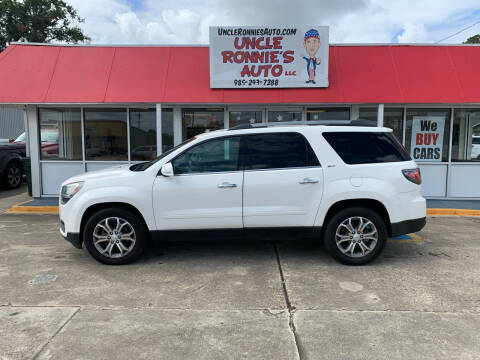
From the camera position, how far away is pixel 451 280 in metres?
4.59

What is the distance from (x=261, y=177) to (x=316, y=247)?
5.82 ft

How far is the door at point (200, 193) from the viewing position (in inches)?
191

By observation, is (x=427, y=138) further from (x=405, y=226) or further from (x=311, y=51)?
(x=405, y=226)

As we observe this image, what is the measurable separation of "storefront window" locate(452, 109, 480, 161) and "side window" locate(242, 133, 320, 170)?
666 cm

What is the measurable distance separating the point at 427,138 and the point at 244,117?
16.0 feet

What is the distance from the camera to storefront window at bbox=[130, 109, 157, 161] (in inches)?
384

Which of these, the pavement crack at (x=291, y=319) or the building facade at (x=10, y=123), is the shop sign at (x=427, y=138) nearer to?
the pavement crack at (x=291, y=319)

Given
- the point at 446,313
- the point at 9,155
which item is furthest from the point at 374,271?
the point at 9,155

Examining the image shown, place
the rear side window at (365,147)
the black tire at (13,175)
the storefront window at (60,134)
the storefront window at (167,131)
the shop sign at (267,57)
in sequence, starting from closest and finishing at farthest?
1. the rear side window at (365,147)
2. the shop sign at (267,57)
3. the storefront window at (60,134)
4. the storefront window at (167,131)
5. the black tire at (13,175)

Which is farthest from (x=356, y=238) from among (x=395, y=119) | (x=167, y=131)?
(x=167, y=131)

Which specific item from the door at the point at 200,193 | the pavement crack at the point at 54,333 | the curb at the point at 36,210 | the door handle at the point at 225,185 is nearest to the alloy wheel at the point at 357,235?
the door at the point at 200,193

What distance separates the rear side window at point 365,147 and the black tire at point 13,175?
10536 millimetres

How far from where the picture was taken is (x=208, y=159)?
16.4ft

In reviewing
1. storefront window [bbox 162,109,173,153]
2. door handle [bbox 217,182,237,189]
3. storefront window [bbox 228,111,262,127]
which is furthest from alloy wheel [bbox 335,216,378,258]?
storefront window [bbox 162,109,173,153]
